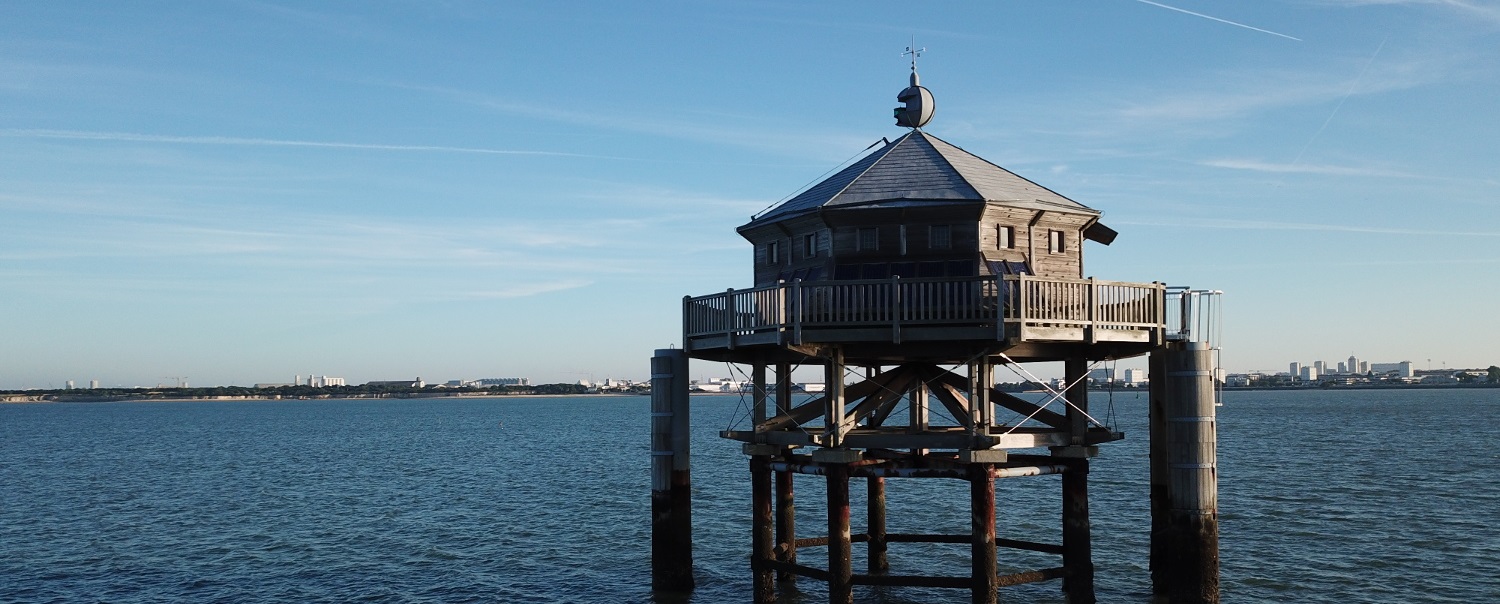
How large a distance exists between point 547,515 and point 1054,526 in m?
19.3

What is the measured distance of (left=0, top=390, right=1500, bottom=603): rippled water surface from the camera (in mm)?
32125

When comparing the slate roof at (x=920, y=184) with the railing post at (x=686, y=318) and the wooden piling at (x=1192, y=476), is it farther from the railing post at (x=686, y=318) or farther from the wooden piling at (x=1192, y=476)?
the wooden piling at (x=1192, y=476)

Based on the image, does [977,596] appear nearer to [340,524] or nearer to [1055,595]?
[1055,595]

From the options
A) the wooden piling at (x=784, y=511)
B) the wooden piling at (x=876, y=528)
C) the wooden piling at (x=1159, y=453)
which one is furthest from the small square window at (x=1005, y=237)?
the wooden piling at (x=876, y=528)

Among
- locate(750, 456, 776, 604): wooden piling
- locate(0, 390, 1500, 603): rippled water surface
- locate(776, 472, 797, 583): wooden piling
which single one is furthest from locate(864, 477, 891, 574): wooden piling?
locate(750, 456, 776, 604): wooden piling

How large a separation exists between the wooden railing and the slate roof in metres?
1.97

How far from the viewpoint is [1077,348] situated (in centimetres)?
2455

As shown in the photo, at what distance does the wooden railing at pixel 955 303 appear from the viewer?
2200 cm

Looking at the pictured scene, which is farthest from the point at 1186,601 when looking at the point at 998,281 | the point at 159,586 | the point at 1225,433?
the point at 1225,433

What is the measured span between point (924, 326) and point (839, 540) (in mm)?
4410

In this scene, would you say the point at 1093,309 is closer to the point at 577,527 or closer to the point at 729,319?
the point at 729,319

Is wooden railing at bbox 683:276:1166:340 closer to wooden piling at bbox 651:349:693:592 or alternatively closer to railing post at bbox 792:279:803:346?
railing post at bbox 792:279:803:346

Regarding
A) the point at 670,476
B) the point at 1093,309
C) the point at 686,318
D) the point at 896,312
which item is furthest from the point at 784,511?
the point at 1093,309

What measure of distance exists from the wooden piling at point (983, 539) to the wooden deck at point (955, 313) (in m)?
2.47
